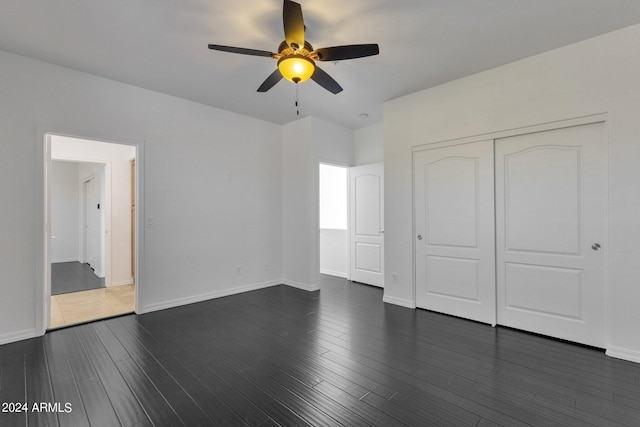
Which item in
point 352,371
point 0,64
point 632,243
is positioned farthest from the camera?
point 0,64

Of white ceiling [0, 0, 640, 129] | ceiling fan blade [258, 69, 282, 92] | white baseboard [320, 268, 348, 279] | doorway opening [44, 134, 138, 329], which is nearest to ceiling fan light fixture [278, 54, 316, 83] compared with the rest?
ceiling fan blade [258, 69, 282, 92]

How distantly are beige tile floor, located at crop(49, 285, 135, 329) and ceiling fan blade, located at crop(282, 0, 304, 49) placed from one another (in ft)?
12.3

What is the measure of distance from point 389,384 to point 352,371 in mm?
317

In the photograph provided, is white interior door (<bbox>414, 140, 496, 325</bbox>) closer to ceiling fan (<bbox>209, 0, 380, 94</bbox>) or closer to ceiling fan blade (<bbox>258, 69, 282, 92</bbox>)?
ceiling fan (<bbox>209, 0, 380, 94</bbox>)

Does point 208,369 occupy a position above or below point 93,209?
below

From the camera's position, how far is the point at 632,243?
8.43ft

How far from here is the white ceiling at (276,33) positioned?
2287 millimetres

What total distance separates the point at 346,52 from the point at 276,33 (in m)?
0.74

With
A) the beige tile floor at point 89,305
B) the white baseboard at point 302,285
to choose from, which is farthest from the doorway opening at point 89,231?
the white baseboard at point 302,285

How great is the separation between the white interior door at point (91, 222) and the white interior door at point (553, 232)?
7.35 metres

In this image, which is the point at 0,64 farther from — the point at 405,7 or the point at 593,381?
the point at 593,381

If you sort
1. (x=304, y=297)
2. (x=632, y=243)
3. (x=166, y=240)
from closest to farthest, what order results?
(x=632, y=243) → (x=166, y=240) → (x=304, y=297)

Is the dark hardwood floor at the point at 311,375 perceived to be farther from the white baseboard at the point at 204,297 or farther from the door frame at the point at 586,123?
the door frame at the point at 586,123

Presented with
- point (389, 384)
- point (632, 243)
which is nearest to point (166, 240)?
point (389, 384)
